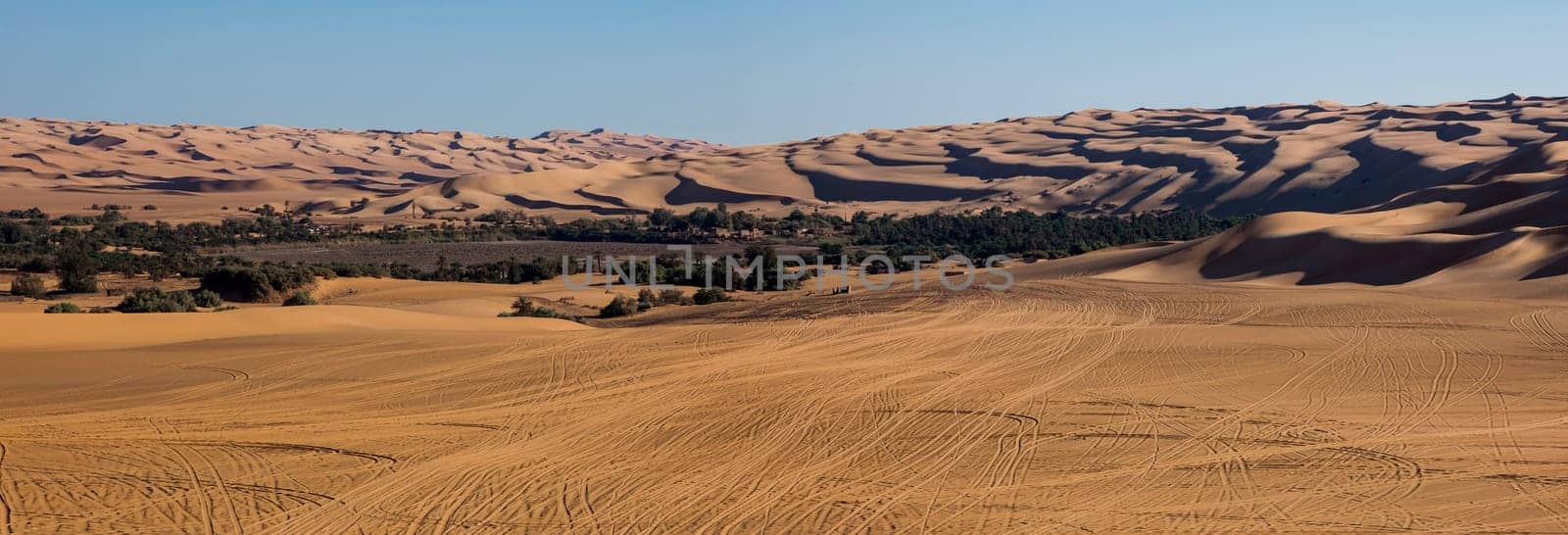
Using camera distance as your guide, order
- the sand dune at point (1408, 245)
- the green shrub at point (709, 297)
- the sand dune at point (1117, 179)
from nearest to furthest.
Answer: the sand dune at point (1408, 245), the green shrub at point (709, 297), the sand dune at point (1117, 179)

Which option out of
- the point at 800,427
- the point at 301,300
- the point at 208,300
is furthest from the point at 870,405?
the point at 301,300

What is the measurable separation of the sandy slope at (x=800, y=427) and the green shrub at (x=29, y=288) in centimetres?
1451

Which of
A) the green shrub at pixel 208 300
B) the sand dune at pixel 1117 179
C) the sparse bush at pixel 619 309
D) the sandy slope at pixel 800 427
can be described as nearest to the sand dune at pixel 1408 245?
the sand dune at pixel 1117 179

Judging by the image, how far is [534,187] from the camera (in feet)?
342

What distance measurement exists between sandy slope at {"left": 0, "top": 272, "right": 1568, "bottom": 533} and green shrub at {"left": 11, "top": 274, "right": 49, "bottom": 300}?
14509mm

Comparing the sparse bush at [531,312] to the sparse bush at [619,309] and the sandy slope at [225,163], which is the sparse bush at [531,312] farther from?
the sandy slope at [225,163]

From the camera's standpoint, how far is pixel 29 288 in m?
32.4

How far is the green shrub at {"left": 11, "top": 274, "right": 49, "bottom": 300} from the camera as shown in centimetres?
3216

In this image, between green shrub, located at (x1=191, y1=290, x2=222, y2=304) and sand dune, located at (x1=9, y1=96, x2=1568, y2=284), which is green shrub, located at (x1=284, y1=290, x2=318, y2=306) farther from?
sand dune, located at (x1=9, y1=96, x2=1568, y2=284)

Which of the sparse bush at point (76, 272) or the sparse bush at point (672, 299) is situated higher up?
the sparse bush at point (76, 272)

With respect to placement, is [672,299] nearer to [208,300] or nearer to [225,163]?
[208,300]

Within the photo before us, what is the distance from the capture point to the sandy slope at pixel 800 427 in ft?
29.7

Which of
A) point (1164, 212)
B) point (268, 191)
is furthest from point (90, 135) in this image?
point (1164, 212)

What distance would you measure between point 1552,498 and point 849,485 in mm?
4946
